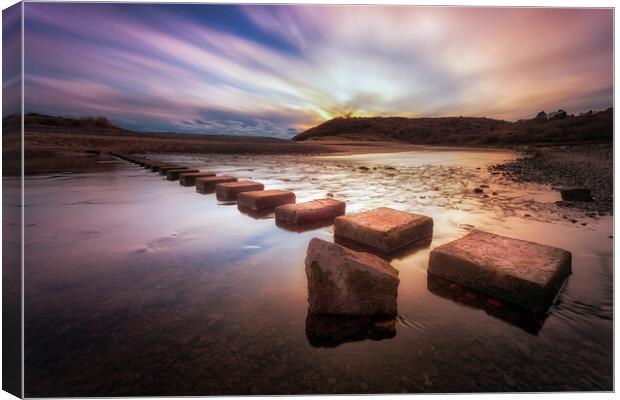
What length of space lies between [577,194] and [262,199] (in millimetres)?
4611

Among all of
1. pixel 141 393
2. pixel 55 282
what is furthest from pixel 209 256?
pixel 141 393

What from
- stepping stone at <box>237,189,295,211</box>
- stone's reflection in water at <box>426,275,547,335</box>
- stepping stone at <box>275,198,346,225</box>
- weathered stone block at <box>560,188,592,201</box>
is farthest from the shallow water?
weathered stone block at <box>560,188,592,201</box>

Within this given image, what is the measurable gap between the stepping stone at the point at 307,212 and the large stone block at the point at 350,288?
1773mm

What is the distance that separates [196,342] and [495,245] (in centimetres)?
203

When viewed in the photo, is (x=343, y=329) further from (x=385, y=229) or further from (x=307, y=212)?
(x=307, y=212)

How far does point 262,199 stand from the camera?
4203mm

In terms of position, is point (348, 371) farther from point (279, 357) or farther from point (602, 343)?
point (602, 343)

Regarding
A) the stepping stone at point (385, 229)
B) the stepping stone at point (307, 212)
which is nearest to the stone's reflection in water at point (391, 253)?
the stepping stone at point (385, 229)

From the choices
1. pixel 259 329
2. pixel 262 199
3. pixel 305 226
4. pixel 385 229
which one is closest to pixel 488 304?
pixel 385 229

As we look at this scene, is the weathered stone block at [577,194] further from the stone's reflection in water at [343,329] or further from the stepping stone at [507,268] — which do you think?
the stone's reflection in water at [343,329]

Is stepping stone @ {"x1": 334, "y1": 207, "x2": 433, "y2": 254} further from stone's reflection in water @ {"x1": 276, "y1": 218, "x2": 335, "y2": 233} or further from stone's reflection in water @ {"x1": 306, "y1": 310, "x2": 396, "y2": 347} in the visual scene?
stone's reflection in water @ {"x1": 306, "y1": 310, "x2": 396, "y2": 347}

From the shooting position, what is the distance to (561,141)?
18188mm

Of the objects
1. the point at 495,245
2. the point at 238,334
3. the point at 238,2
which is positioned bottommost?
the point at 238,334

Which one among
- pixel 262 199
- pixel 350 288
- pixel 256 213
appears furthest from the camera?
pixel 262 199
